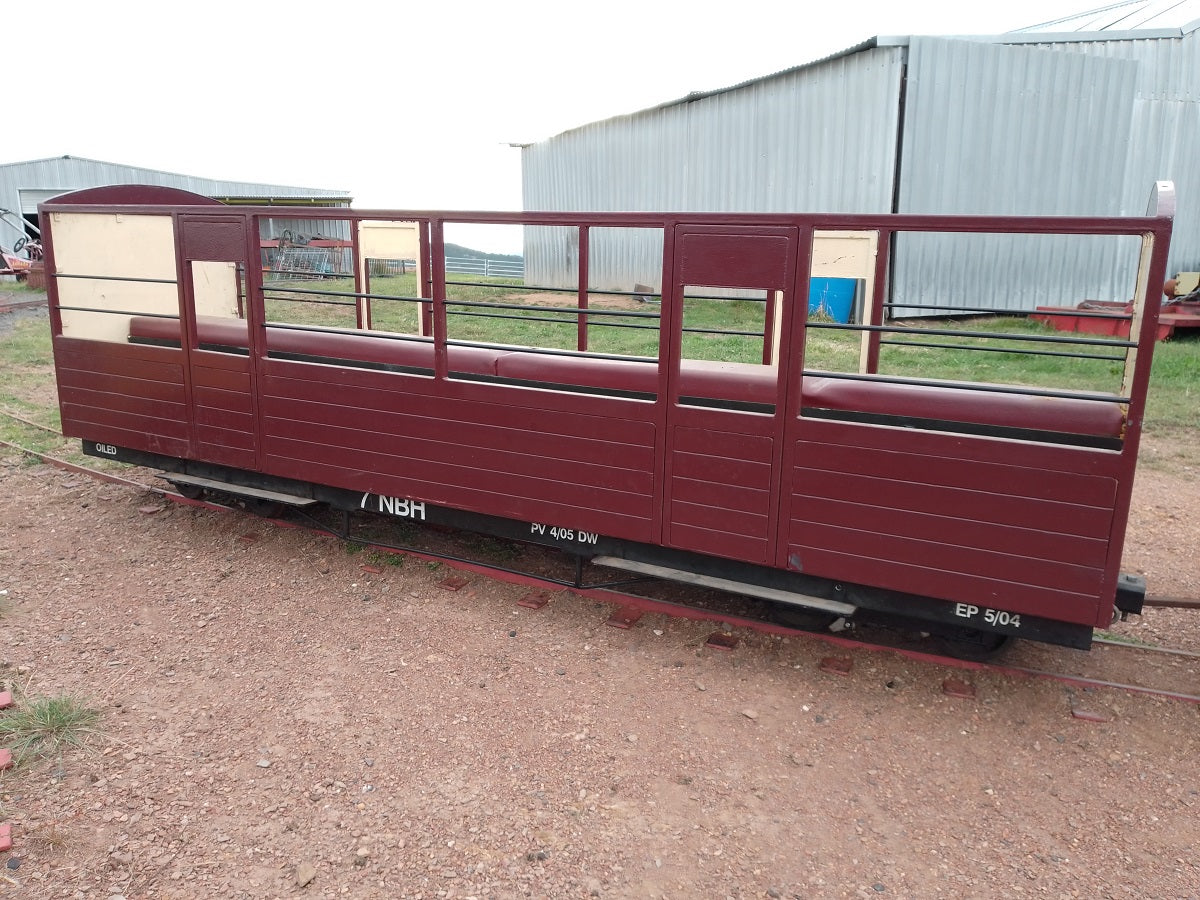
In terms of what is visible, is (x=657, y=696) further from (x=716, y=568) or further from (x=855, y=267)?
(x=855, y=267)

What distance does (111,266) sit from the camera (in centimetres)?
658

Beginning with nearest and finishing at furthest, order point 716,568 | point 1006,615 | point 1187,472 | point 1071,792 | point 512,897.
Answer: point 512,897
point 1071,792
point 1006,615
point 716,568
point 1187,472

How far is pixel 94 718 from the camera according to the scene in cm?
401

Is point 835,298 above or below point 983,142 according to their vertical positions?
below

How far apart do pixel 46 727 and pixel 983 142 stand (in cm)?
1633

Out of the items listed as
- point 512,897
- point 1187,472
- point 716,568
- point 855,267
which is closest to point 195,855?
point 512,897

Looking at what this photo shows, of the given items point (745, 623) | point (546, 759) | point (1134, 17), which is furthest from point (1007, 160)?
point (546, 759)

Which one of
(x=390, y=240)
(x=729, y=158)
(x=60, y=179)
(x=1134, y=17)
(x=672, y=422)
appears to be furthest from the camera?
(x=60, y=179)

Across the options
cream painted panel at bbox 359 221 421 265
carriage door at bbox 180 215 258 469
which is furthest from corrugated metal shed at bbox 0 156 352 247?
carriage door at bbox 180 215 258 469

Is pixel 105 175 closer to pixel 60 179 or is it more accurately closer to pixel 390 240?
pixel 60 179

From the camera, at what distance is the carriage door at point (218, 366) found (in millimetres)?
5695

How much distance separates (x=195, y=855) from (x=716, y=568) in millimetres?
2572

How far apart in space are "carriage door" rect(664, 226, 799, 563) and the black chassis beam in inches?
6.9

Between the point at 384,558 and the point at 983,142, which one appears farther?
the point at 983,142
